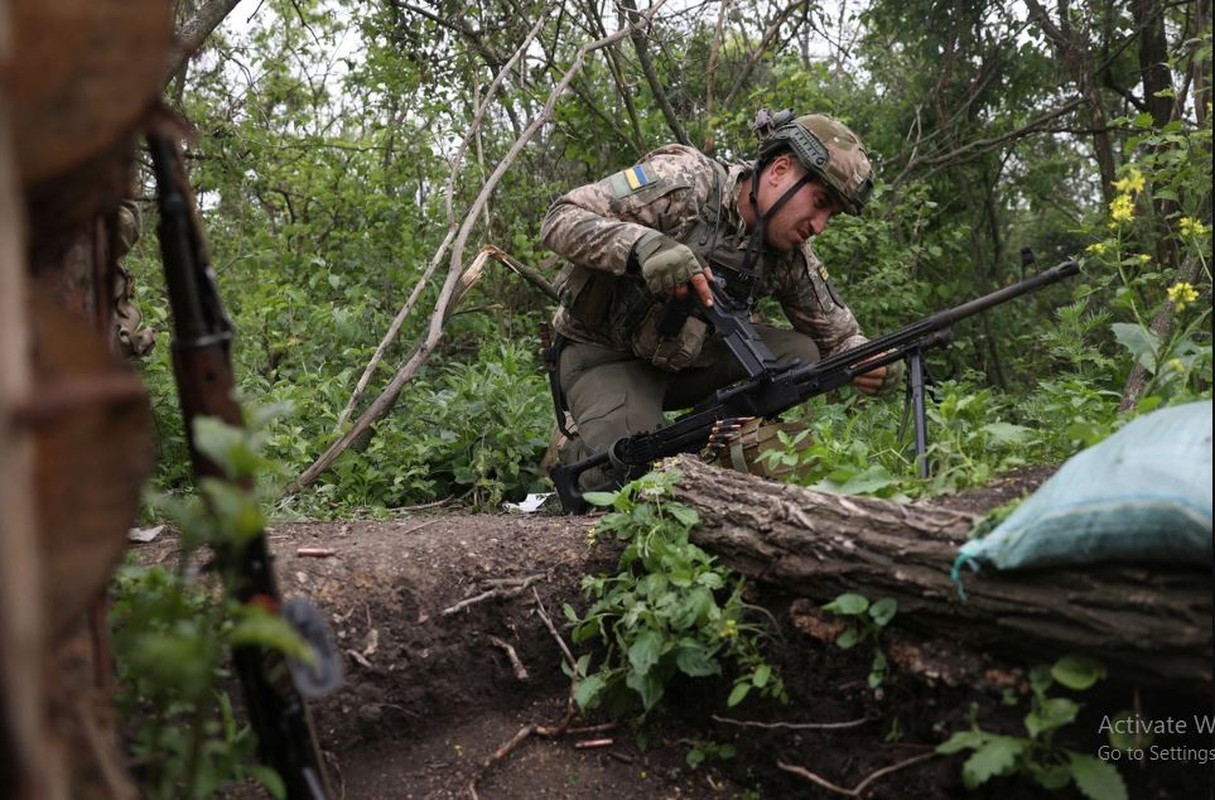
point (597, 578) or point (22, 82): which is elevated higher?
point (22, 82)

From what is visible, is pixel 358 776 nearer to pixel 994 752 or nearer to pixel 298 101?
pixel 994 752

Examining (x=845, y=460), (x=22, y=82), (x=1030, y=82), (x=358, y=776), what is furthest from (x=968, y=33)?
(x=22, y=82)

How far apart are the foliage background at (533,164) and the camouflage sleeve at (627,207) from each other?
74cm

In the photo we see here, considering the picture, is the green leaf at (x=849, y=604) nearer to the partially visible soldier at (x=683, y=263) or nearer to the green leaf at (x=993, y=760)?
the green leaf at (x=993, y=760)

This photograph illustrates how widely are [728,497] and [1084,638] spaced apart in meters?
1.08

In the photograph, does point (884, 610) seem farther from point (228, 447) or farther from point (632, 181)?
point (632, 181)

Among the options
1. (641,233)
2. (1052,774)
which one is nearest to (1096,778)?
(1052,774)

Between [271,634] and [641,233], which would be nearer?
[271,634]

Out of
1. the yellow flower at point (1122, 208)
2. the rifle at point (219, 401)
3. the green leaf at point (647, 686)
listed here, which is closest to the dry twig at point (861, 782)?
the green leaf at point (647, 686)

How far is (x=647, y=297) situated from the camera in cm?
430

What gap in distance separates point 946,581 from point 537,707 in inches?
50.4

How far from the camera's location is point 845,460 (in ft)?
10.6

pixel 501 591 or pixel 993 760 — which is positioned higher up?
pixel 501 591

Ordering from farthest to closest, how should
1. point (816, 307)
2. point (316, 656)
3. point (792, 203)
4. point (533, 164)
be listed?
1. point (533, 164)
2. point (816, 307)
3. point (792, 203)
4. point (316, 656)
